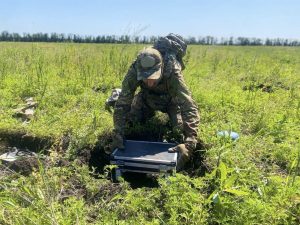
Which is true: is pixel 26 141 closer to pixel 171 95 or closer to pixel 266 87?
pixel 171 95

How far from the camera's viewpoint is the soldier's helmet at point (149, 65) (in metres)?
3.50

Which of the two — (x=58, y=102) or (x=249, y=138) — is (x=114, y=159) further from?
(x=58, y=102)

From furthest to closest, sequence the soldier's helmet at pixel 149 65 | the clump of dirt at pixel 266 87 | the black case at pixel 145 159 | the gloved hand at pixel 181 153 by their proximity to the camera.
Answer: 1. the clump of dirt at pixel 266 87
2. the soldier's helmet at pixel 149 65
3. the gloved hand at pixel 181 153
4. the black case at pixel 145 159

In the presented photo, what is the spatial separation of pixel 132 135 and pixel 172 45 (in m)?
1.18

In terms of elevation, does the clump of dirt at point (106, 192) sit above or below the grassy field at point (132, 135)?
below

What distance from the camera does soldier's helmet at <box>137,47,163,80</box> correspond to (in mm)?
3502

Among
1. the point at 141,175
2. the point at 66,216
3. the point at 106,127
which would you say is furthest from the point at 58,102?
the point at 66,216

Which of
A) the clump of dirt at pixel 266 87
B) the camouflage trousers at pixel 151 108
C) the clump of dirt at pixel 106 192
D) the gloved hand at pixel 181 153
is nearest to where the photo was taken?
the clump of dirt at pixel 106 192

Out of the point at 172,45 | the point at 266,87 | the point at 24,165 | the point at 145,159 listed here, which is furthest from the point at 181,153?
the point at 266,87

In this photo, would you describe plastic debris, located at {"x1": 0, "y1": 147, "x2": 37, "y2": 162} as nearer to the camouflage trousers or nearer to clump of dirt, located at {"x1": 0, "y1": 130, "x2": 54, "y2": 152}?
clump of dirt, located at {"x1": 0, "y1": 130, "x2": 54, "y2": 152}

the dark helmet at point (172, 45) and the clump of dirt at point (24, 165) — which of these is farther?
the dark helmet at point (172, 45)

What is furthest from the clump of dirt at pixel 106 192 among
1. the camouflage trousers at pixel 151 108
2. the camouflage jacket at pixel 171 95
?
the camouflage trousers at pixel 151 108

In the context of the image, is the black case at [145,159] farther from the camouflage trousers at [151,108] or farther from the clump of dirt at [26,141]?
the clump of dirt at [26,141]

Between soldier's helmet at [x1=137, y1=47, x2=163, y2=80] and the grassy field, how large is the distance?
90cm
